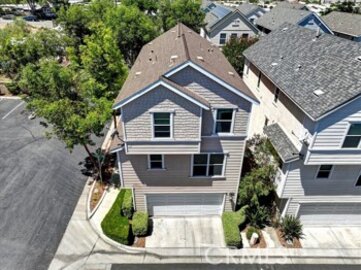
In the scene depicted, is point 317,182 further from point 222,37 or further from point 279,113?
point 222,37

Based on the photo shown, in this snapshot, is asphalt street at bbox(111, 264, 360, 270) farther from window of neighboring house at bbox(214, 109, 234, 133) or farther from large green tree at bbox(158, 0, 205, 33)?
large green tree at bbox(158, 0, 205, 33)

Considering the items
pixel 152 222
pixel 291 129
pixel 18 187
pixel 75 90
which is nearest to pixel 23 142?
pixel 18 187

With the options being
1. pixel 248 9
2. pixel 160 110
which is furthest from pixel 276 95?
pixel 248 9

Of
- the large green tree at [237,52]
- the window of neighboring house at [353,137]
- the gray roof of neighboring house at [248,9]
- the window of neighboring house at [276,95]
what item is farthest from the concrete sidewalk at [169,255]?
the gray roof of neighboring house at [248,9]

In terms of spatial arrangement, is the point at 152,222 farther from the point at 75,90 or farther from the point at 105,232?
the point at 75,90

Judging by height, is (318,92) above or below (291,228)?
above

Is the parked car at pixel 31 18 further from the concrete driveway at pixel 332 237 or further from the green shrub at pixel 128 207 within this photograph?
the concrete driveway at pixel 332 237

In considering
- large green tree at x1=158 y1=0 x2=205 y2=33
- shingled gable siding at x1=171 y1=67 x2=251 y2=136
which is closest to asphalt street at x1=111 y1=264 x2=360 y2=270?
shingled gable siding at x1=171 y1=67 x2=251 y2=136

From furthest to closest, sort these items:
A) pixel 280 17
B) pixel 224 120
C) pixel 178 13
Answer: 1. pixel 280 17
2. pixel 178 13
3. pixel 224 120
